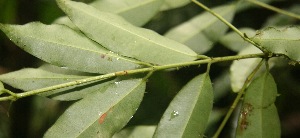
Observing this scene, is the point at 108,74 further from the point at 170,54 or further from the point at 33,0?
the point at 33,0

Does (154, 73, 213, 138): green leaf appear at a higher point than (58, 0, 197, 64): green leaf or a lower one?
lower

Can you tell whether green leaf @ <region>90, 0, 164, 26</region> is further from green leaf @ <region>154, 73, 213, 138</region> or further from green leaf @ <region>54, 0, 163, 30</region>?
green leaf @ <region>154, 73, 213, 138</region>

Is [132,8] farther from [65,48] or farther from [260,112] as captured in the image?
[260,112]

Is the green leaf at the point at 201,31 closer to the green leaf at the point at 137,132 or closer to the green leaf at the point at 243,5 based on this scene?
the green leaf at the point at 243,5

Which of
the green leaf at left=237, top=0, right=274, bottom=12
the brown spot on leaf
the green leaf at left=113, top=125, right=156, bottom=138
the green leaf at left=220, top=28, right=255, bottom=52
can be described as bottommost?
the green leaf at left=113, top=125, right=156, bottom=138

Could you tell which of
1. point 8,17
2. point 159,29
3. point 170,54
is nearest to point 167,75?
point 159,29

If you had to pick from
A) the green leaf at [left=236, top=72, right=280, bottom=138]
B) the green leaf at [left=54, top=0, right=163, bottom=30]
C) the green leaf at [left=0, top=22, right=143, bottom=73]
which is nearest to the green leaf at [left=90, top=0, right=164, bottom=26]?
the green leaf at [left=54, top=0, right=163, bottom=30]
